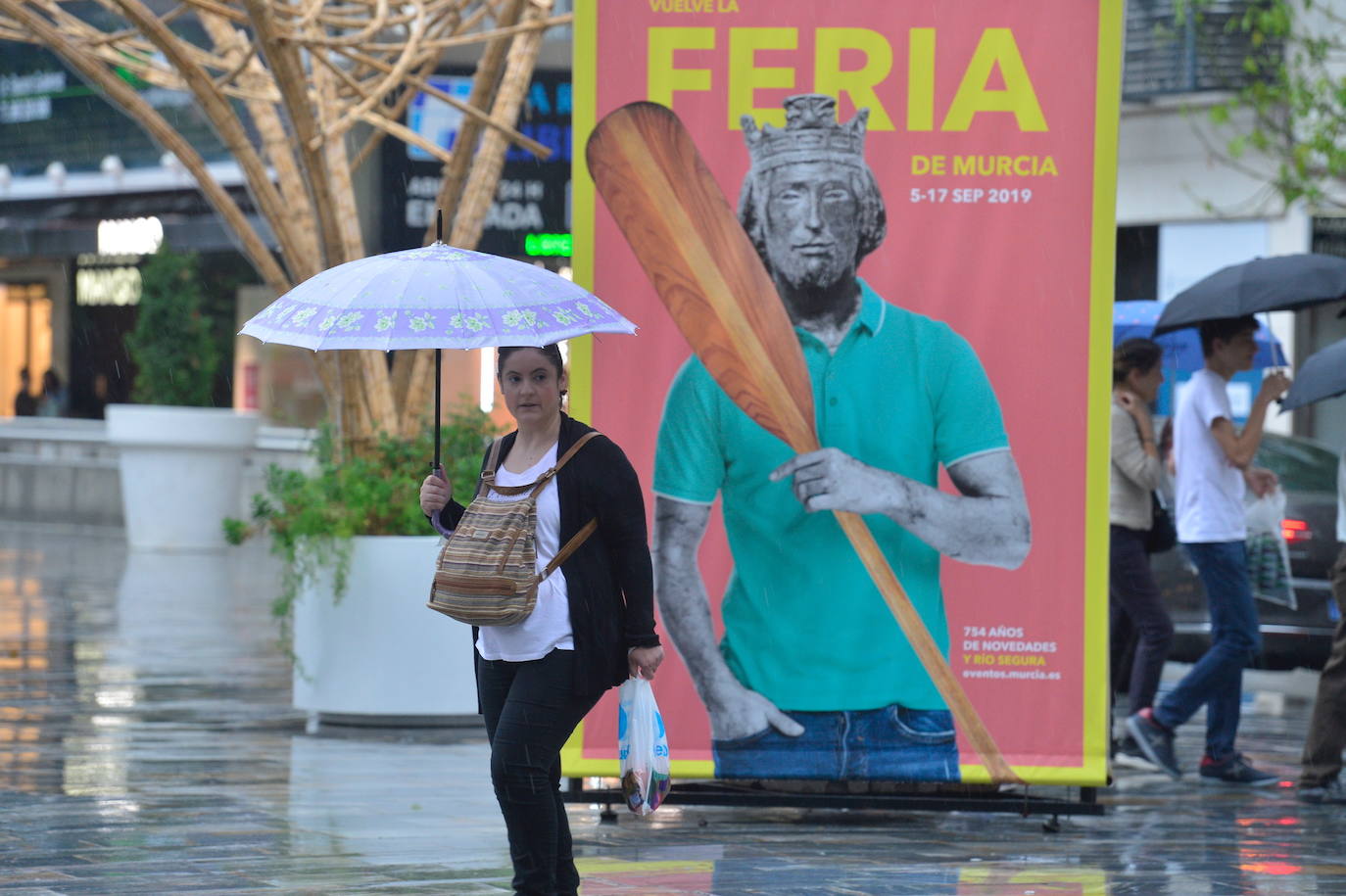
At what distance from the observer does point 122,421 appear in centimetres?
2317

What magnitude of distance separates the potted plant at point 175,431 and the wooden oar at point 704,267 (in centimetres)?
1629

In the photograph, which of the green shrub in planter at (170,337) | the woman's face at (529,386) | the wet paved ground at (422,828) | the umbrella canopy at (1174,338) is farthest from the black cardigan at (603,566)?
the green shrub in planter at (170,337)

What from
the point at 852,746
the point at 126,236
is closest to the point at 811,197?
the point at 852,746

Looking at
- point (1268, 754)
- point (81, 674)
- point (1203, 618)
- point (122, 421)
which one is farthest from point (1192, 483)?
point (122, 421)

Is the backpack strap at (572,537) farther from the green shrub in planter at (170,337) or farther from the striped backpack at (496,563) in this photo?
the green shrub in planter at (170,337)

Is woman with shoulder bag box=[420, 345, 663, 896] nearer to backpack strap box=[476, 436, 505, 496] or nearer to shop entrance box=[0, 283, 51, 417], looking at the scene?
backpack strap box=[476, 436, 505, 496]

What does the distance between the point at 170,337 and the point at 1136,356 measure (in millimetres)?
16750

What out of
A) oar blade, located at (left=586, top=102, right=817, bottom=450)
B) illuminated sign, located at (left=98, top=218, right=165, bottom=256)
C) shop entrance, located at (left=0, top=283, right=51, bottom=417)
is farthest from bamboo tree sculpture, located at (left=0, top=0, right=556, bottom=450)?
shop entrance, located at (left=0, top=283, right=51, bottom=417)

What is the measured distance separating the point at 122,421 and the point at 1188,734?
15.0 m

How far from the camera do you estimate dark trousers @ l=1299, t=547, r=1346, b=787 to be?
8.94 metres

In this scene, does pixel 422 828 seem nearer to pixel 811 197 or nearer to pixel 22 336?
pixel 811 197

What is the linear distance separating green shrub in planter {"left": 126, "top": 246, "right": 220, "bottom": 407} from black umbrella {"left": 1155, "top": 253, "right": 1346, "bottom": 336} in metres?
16.7

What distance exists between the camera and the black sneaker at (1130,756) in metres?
9.81

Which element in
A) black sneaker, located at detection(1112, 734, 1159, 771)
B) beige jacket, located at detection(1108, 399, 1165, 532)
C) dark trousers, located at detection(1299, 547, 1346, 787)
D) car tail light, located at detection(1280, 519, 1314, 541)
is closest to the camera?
dark trousers, located at detection(1299, 547, 1346, 787)
